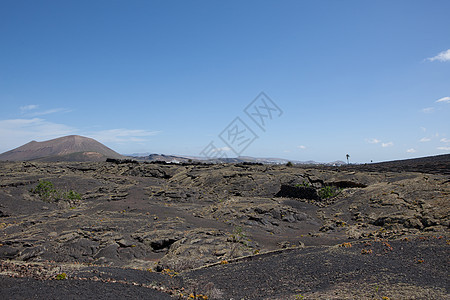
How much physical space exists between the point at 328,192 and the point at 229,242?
1708 cm

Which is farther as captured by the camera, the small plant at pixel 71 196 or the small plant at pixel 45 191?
the small plant at pixel 71 196

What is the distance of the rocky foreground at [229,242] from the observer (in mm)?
8867

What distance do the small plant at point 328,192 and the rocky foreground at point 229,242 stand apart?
10 cm

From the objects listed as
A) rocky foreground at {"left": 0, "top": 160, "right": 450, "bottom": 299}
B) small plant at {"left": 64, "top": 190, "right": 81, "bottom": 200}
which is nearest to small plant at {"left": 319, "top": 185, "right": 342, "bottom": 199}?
rocky foreground at {"left": 0, "top": 160, "right": 450, "bottom": 299}

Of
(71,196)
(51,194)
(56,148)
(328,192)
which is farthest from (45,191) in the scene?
(56,148)

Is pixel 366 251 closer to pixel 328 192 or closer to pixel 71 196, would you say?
pixel 328 192

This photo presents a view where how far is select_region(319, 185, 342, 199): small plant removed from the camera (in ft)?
92.8

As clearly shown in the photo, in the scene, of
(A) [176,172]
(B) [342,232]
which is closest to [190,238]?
(B) [342,232]

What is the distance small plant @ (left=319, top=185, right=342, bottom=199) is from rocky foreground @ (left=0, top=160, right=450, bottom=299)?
0.10m

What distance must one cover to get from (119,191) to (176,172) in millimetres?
17961

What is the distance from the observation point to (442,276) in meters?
9.05

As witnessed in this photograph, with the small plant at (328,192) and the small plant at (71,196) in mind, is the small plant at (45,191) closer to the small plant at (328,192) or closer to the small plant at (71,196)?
the small plant at (71,196)

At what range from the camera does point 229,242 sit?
14.8 metres

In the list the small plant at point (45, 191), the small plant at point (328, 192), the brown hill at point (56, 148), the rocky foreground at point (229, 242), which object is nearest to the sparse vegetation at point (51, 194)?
the small plant at point (45, 191)
